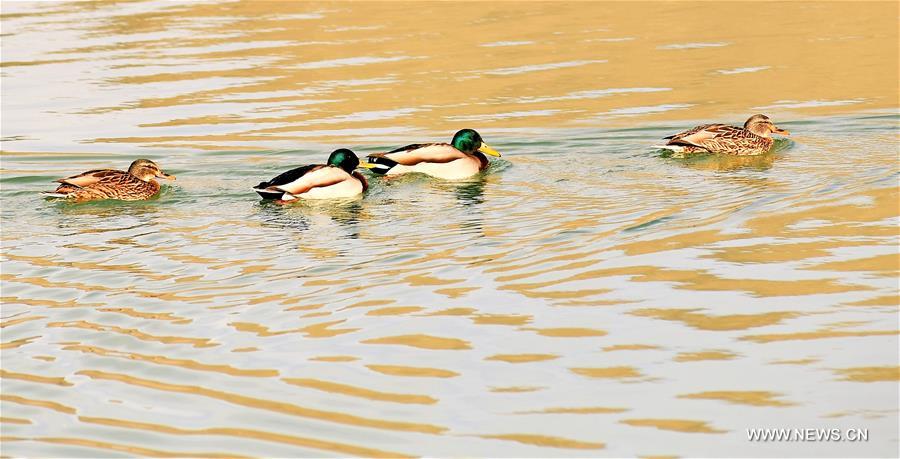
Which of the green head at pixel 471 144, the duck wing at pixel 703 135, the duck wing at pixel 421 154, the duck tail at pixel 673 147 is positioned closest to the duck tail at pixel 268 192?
the duck wing at pixel 421 154

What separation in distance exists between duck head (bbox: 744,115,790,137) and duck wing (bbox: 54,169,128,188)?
24.2 feet

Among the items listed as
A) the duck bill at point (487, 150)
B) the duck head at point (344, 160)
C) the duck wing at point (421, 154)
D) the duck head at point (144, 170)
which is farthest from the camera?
the duck bill at point (487, 150)

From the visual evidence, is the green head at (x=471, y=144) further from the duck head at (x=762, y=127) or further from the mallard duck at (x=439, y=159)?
the duck head at (x=762, y=127)

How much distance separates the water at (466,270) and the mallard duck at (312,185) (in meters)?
0.25

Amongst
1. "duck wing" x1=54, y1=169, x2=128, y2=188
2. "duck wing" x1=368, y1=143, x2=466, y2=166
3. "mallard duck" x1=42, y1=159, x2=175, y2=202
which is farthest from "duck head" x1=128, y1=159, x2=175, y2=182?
"duck wing" x1=368, y1=143, x2=466, y2=166

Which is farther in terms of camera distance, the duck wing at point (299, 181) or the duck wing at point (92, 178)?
the duck wing at point (92, 178)

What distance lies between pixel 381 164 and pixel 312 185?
53.1 inches

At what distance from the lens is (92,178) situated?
575 inches

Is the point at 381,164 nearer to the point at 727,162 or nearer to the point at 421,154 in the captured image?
the point at 421,154

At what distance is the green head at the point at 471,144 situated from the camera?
53.4ft

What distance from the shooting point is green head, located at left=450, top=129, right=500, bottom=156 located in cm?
1627

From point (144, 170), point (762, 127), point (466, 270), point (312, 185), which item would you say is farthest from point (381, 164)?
point (466, 270)

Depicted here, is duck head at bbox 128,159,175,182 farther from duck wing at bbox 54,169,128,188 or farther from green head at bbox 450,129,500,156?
green head at bbox 450,129,500,156

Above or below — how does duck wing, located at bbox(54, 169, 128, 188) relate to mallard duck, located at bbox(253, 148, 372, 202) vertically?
above
